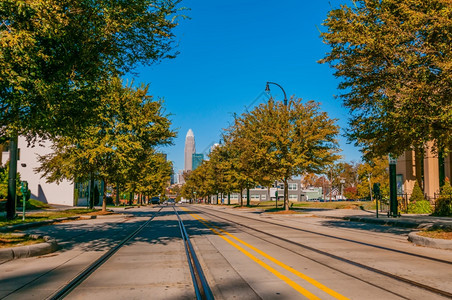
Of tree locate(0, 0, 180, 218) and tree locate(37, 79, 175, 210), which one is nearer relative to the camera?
tree locate(0, 0, 180, 218)

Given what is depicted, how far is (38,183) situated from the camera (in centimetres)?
5009

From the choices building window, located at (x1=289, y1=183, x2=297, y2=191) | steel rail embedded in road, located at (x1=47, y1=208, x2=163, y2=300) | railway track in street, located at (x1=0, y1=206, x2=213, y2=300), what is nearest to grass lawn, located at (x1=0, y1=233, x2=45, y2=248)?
railway track in street, located at (x1=0, y1=206, x2=213, y2=300)

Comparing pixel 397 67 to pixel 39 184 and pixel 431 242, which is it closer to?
pixel 431 242

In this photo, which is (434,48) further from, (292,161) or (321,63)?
(292,161)

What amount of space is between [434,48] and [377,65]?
2.03 meters

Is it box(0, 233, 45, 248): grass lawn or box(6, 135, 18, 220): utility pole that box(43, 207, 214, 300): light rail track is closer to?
box(0, 233, 45, 248): grass lawn

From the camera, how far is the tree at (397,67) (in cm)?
1141

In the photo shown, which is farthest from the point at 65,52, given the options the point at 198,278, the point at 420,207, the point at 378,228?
the point at 420,207

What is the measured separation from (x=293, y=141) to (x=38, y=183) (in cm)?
3835

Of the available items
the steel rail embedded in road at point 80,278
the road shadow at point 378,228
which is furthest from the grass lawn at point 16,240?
the road shadow at point 378,228

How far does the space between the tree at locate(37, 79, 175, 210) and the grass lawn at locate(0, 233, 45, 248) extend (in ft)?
40.6

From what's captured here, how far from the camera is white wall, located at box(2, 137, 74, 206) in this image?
49.7 meters

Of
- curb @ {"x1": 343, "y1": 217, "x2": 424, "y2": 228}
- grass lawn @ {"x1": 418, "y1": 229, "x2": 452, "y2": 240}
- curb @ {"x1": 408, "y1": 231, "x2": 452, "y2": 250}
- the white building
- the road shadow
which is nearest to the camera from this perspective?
curb @ {"x1": 408, "y1": 231, "x2": 452, "y2": 250}

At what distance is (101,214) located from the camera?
27156 millimetres
